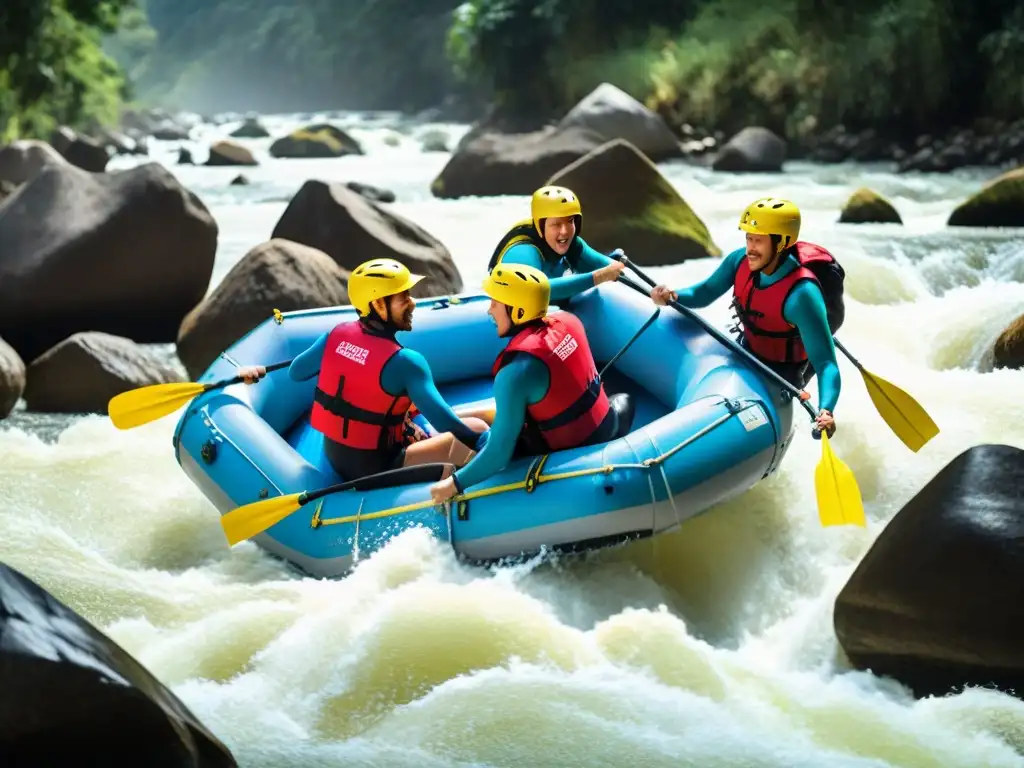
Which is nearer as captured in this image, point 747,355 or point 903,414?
point 747,355

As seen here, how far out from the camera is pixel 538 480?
3973 millimetres

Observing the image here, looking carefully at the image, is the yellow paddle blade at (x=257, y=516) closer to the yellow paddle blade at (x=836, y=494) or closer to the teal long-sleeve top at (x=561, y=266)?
the teal long-sleeve top at (x=561, y=266)

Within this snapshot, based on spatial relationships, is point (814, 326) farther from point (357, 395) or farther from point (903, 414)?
point (357, 395)

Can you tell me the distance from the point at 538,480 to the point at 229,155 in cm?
1541

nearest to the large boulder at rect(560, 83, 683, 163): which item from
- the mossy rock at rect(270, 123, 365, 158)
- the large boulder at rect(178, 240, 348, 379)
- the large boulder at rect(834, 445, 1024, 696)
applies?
the mossy rock at rect(270, 123, 365, 158)

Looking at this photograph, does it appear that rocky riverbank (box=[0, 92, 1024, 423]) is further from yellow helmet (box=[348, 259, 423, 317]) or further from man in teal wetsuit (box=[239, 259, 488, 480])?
yellow helmet (box=[348, 259, 423, 317])

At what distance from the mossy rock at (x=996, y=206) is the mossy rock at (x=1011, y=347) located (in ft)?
10.9

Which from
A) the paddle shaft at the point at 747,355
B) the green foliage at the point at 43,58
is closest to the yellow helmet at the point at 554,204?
the paddle shaft at the point at 747,355

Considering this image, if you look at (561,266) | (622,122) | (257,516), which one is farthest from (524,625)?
(622,122)

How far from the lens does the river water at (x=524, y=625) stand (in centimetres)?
325

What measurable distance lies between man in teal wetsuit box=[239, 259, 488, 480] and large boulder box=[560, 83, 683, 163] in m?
9.53

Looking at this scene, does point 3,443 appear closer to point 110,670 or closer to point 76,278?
point 76,278

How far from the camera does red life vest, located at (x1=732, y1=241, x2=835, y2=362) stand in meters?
4.44

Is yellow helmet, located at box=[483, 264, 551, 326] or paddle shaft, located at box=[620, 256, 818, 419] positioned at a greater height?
yellow helmet, located at box=[483, 264, 551, 326]
